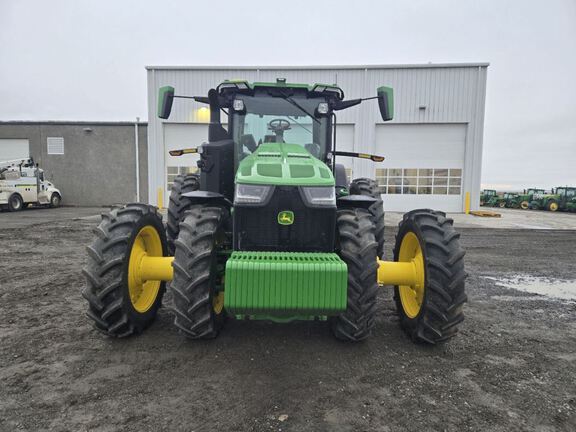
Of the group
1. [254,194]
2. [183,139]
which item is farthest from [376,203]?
[183,139]

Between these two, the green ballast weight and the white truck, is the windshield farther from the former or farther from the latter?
the white truck

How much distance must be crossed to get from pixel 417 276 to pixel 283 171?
5.33 ft

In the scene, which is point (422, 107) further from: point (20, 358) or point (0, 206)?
point (0, 206)

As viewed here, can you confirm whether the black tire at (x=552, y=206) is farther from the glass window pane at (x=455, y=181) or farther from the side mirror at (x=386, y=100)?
the side mirror at (x=386, y=100)

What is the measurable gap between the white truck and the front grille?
20.1 metres

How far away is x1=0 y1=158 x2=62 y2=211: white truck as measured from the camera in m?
19.0

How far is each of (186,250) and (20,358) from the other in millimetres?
1686

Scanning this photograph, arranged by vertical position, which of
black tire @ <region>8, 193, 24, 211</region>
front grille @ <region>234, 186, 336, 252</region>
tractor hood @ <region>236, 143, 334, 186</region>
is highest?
tractor hood @ <region>236, 143, 334, 186</region>

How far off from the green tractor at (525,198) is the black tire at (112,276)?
109 ft

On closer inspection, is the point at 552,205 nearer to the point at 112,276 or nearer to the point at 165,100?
the point at 165,100

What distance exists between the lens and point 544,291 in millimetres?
5949

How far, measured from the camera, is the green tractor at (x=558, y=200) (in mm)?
26586

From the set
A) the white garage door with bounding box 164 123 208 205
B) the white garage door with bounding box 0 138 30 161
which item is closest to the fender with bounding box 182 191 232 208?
the white garage door with bounding box 164 123 208 205

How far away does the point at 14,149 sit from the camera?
2373 centimetres
